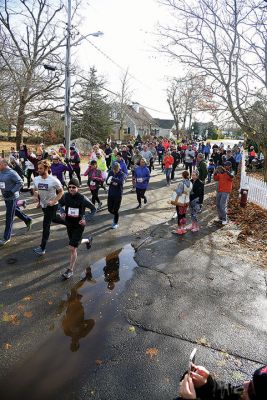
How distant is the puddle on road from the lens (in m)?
3.22

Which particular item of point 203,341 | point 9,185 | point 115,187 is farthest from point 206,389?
point 115,187

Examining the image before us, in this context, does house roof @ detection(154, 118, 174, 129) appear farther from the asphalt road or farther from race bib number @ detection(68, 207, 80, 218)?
race bib number @ detection(68, 207, 80, 218)

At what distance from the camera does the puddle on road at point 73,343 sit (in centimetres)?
322

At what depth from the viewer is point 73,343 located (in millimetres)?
3934

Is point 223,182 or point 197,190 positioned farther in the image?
point 223,182

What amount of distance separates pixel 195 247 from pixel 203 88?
892 centimetres

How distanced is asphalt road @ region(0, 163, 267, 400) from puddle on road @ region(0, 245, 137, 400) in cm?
1

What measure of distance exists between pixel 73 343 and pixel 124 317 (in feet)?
2.83

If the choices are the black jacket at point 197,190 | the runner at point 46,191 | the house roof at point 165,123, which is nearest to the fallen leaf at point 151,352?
the runner at point 46,191

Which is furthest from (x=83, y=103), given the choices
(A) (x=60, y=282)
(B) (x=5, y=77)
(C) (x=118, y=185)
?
(A) (x=60, y=282)

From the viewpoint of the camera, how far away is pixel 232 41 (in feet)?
41.8

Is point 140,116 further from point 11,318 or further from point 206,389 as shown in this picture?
point 206,389

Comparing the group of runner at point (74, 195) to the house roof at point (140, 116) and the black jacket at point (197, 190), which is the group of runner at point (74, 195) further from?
the house roof at point (140, 116)

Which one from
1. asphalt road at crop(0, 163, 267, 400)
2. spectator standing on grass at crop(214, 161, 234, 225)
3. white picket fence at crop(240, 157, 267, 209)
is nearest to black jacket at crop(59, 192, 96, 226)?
asphalt road at crop(0, 163, 267, 400)
